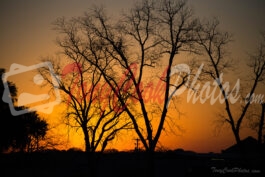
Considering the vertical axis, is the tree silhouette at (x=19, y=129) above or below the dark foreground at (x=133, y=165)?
above

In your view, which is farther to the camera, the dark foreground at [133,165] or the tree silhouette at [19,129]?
the tree silhouette at [19,129]

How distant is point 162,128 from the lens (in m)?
24.0

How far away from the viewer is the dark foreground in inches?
1009

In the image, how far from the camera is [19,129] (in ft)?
118

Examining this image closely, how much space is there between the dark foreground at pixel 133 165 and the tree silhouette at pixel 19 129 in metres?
1.67

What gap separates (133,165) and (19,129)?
1527 centimetres

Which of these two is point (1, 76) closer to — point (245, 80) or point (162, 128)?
point (162, 128)

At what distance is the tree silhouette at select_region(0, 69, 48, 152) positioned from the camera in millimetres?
34719

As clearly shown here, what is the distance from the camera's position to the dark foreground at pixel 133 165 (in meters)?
25.6

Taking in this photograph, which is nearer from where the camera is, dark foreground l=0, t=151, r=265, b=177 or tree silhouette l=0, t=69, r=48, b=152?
dark foreground l=0, t=151, r=265, b=177

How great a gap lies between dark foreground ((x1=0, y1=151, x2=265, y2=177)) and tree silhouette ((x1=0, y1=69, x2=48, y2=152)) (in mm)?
1673

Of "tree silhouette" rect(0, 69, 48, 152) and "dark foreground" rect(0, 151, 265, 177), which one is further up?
"tree silhouette" rect(0, 69, 48, 152)

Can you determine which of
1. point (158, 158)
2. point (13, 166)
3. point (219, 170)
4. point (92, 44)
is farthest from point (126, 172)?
point (92, 44)

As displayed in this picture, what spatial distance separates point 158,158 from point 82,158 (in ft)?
69.7
